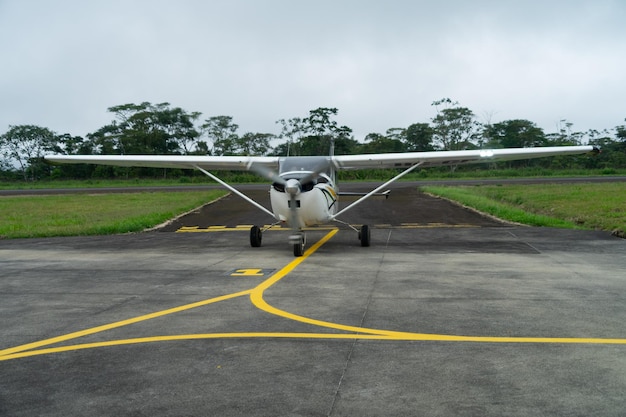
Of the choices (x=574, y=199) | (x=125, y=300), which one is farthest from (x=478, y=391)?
(x=574, y=199)

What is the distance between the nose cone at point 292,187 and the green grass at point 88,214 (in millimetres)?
8847

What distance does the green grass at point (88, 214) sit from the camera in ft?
61.2

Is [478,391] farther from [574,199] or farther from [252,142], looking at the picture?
[252,142]

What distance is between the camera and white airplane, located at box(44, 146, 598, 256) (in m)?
12.5

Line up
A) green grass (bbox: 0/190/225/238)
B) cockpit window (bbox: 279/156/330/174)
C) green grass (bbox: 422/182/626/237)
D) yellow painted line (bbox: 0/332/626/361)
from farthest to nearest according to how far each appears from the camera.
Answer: green grass (bbox: 0/190/225/238) → green grass (bbox: 422/182/626/237) → cockpit window (bbox: 279/156/330/174) → yellow painted line (bbox: 0/332/626/361)

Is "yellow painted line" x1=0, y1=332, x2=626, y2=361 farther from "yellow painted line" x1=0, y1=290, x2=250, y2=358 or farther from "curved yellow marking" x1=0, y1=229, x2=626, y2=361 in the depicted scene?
"yellow painted line" x1=0, y1=290, x2=250, y2=358

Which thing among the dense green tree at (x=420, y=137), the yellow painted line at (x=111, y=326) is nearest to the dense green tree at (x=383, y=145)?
the dense green tree at (x=420, y=137)

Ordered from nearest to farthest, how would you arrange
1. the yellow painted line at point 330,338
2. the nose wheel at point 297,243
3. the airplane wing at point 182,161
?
1. the yellow painted line at point 330,338
2. the nose wheel at point 297,243
3. the airplane wing at point 182,161

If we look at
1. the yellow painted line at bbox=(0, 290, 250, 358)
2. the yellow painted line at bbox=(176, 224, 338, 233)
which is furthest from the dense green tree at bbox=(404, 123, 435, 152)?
the yellow painted line at bbox=(0, 290, 250, 358)

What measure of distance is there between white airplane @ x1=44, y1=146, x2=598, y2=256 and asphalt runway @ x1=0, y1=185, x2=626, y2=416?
3.34 feet

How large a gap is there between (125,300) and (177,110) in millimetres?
66206

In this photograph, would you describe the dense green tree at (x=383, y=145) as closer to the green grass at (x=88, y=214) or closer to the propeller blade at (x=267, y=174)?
the green grass at (x=88, y=214)

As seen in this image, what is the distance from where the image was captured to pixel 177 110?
71.2 meters

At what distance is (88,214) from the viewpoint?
23.7 m
